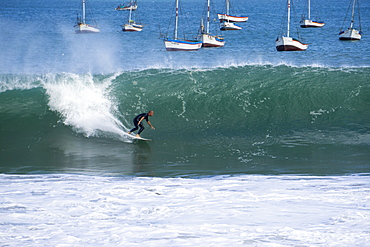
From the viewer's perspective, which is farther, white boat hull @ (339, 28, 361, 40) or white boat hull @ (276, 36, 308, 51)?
white boat hull @ (339, 28, 361, 40)

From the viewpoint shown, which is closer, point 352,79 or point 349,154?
point 349,154

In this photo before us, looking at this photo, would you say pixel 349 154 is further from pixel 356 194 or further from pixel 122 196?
pixel 122 196

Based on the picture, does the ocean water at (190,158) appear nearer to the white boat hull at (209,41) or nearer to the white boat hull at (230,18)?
the white boat hull at (209,41)

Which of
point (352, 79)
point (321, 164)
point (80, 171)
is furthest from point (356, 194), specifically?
point (352, 79)

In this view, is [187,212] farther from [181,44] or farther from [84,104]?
[181,44]

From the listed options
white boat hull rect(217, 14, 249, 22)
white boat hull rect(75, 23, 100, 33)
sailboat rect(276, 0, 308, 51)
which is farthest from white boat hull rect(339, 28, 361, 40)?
white boat hull rect(75, 23, 100, 33)

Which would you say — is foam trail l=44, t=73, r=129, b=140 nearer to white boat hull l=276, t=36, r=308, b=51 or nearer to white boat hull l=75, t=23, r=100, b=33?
white boat hull l=276, t=36, r=308, b=51

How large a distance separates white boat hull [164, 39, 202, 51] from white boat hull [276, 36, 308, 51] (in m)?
7.59

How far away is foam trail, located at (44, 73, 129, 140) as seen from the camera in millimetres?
15398

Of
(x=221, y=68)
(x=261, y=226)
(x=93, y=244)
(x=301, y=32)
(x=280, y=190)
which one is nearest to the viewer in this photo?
(x=93, y=244)

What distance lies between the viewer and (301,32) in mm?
61031

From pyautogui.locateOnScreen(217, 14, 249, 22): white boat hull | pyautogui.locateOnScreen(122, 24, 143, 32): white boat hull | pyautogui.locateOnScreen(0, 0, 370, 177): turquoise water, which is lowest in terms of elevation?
pyautogui.locateOnScreen(0, 0, 370, 177): turquoise water

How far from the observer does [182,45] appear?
42.1m

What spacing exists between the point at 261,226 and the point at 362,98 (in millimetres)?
13295
